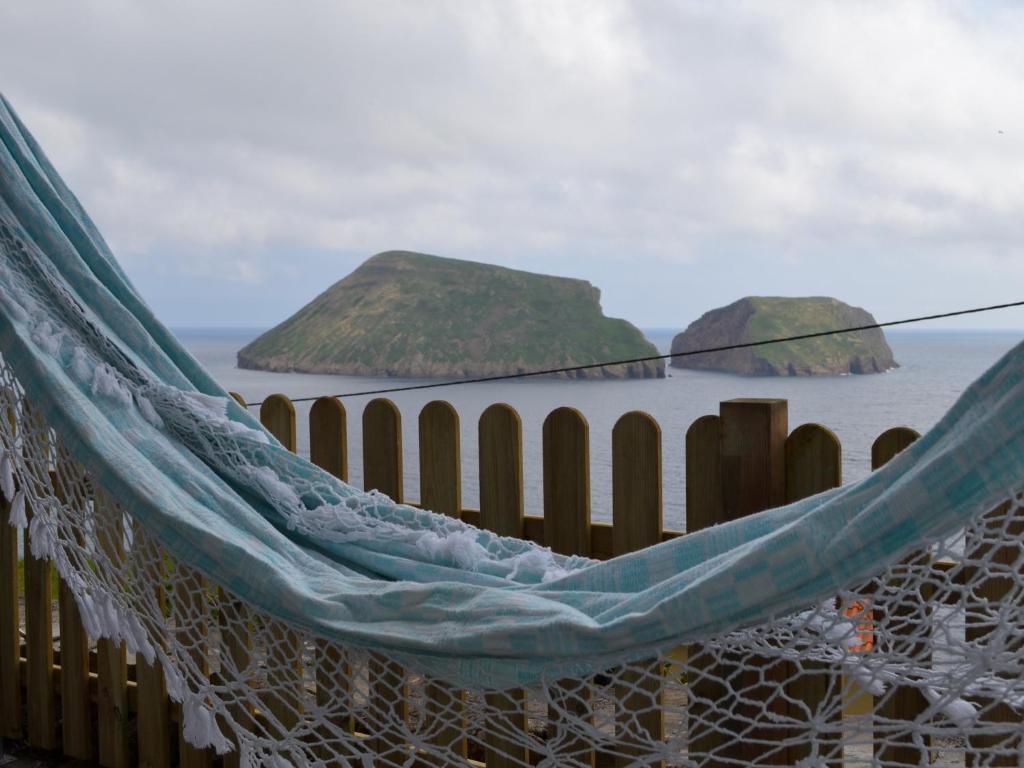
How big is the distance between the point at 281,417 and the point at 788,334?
751 cm

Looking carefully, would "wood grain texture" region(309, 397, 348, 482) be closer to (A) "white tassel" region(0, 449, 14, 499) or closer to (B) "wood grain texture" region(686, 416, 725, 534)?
(A) "white tassel" region(0, 449, 14, 499)

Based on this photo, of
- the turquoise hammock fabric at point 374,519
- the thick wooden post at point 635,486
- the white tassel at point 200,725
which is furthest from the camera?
the thick wooden post at point 635,486

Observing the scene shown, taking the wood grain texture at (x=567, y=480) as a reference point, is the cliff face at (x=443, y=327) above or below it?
above

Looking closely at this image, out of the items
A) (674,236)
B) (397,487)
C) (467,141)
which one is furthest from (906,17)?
(397,487)

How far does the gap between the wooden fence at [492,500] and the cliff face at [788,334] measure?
3.99 m

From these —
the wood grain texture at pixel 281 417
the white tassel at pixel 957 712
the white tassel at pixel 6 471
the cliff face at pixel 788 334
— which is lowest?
the white tassel at pixel 957 712

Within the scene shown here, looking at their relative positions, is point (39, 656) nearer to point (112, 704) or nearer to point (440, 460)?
point (112, 704)

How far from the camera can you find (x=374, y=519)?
3.62ft

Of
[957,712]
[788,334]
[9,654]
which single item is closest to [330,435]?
[9,654]

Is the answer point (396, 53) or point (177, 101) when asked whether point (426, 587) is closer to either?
point (396, 53)

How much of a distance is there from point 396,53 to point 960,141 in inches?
387

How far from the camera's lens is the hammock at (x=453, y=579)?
625mm

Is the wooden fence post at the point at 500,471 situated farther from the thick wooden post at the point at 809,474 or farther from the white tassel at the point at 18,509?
the white tassel at the point at 18,509

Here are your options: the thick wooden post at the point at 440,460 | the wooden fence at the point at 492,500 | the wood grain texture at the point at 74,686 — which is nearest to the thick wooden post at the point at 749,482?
A: the wooden fence at the point at 492,500
